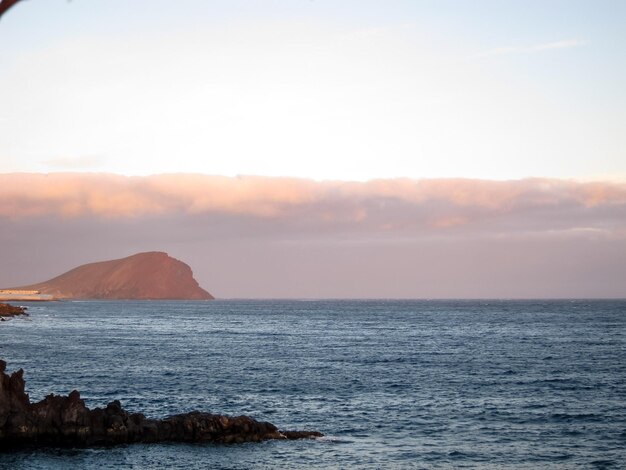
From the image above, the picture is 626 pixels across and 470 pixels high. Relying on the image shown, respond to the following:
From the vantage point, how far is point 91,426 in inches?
1540

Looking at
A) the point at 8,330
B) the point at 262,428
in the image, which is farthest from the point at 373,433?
the point at 8,330

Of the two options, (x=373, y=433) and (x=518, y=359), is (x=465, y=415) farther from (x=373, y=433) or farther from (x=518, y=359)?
(x=518, y=359)

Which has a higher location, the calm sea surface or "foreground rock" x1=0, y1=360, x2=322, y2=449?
"foreground rock" x1=0, y1=360, x2=322, y2=449

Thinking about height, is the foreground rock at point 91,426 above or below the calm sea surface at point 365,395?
above

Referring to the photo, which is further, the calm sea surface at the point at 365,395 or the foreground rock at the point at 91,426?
the foreground rock at the point at 91,426

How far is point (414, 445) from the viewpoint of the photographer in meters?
39.3

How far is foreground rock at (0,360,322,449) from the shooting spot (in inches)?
1516

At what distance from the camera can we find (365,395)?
55.9m

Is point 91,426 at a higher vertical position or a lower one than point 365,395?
Answer: higher

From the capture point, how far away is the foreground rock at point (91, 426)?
126 feet

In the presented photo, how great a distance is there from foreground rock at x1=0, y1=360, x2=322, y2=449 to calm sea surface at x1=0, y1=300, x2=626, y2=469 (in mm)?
1141

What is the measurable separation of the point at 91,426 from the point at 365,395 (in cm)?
2334

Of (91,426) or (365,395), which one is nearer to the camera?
(91,426)

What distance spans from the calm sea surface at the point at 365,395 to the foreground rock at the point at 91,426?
1141 mm
